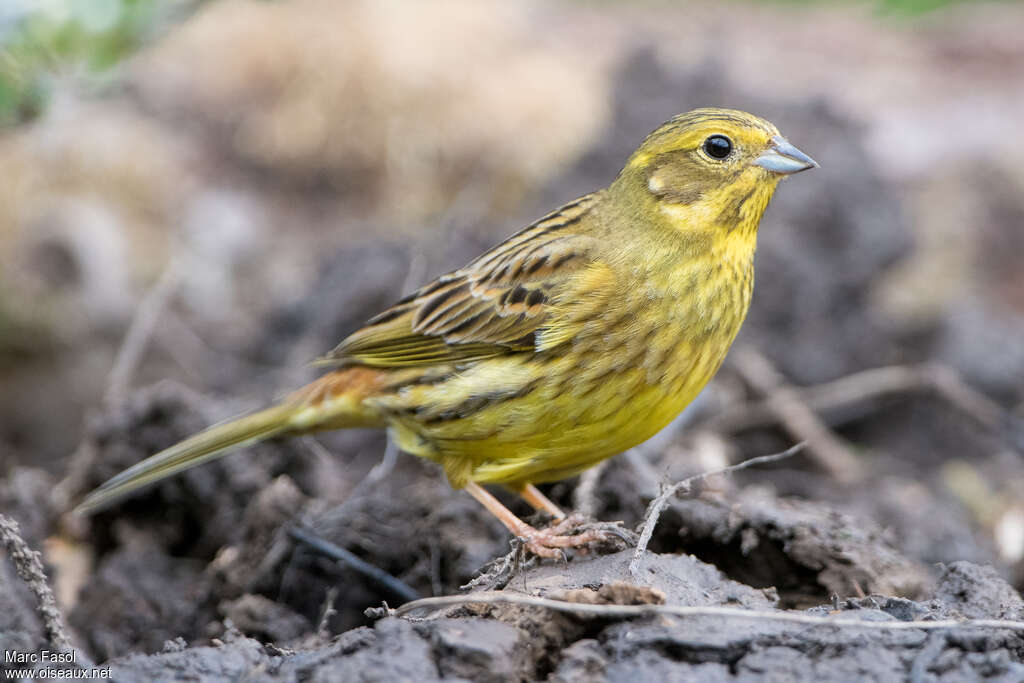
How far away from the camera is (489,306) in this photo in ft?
12.5

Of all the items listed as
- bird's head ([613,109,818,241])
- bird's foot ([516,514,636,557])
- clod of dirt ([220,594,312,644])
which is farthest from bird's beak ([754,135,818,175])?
clod of dirt ([220,594,312,644])

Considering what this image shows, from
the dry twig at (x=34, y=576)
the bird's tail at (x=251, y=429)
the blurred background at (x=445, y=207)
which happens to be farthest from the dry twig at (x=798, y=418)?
the dry twig at (x=34, y=576)

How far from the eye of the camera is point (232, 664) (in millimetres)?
2547

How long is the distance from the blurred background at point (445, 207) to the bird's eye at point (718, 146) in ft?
3.92

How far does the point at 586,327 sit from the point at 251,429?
137 cm

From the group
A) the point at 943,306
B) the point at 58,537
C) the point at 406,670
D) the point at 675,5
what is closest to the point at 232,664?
the point at 406,670

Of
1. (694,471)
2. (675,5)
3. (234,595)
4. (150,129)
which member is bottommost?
(234,595)

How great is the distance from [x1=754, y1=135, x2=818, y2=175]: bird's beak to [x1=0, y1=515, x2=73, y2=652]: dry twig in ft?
7.51

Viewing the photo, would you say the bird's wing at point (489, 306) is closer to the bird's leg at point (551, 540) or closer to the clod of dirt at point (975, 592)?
the bird's leg at point (551, 540)

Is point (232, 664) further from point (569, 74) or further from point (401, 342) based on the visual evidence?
point (569, 74)

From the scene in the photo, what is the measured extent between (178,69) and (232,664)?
9.72 m

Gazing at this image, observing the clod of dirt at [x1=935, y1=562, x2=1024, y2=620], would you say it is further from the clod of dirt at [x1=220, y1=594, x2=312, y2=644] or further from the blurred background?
the clod of dirt at [x1=220, y1=594, x2=312, y2=644]

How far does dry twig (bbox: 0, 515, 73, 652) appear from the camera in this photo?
271 cm

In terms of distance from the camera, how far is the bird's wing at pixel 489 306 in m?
3.62
